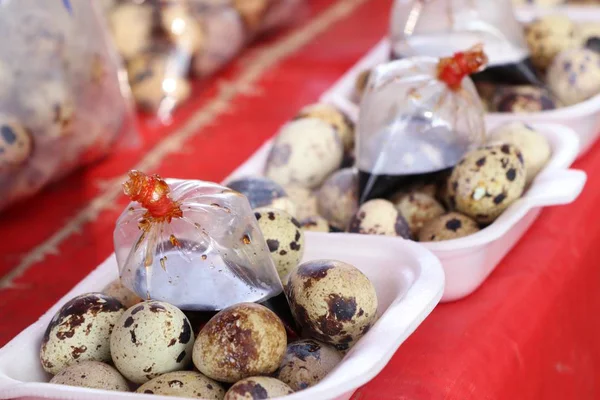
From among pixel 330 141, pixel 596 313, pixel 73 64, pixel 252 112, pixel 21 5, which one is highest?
pixel 21 5

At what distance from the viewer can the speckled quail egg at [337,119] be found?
1.29m

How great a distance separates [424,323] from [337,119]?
0.44m

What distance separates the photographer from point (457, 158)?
43.1 inches

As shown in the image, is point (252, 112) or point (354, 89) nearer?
point (354, 89)

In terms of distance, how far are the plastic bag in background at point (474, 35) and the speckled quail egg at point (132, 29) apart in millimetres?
698

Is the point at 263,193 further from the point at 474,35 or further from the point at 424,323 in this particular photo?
the point at 474,35

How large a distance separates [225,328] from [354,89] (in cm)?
77

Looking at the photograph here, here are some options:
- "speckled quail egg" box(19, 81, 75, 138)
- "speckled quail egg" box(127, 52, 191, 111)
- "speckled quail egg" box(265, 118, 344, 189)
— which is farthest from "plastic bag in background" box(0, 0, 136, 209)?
"speckled quail egg" box(265, 118, 344, 189)

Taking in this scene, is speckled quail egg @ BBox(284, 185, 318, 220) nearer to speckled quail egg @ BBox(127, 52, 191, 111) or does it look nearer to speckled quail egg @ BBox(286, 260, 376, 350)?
speckled quail egg @ BBox(286, 260, 376, 350)

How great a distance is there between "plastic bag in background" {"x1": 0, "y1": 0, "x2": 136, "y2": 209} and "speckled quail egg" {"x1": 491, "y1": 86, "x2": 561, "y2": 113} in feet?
2.39

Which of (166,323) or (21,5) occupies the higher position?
(21,5)

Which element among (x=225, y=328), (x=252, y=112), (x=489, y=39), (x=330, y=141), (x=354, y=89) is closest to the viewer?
(x=225, y=328)

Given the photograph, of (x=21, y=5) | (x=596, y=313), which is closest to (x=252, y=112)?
(x=21, y=5)

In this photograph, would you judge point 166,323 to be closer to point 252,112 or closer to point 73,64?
point 73,64
